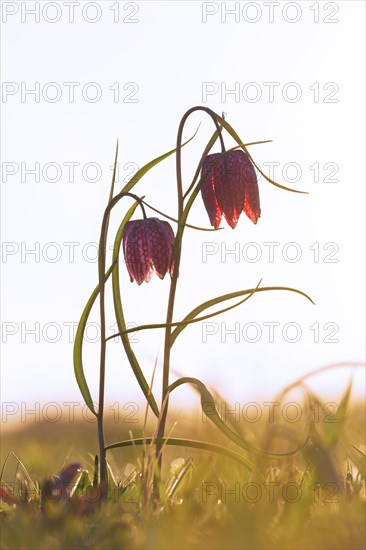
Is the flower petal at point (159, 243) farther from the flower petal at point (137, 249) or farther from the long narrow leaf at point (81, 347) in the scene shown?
the long narrow leaf at point (81, 347)

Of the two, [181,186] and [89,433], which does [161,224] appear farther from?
[89,433]

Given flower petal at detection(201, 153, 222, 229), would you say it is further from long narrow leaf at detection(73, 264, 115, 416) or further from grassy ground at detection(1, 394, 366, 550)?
grassy ground at detection(1, 394, 366, 550)

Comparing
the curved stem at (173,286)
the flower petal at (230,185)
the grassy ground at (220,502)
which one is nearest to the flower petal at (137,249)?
the curved stem at (173,286)

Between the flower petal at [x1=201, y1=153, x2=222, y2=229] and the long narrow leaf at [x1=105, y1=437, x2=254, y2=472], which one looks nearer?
the long narrow leaf at [x1=105, y1=437, x2=254, y2=472]

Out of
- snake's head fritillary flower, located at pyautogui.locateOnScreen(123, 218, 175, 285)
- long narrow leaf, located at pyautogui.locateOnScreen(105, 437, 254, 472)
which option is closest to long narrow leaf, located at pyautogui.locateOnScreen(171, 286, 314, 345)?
snake's head fritillary flower, located at pyautogui.locateOnScreen(123, 218, 175, 285)

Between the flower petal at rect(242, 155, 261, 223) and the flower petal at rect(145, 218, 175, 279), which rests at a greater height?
the flower petal at rect(242, 155, 261, 223)
